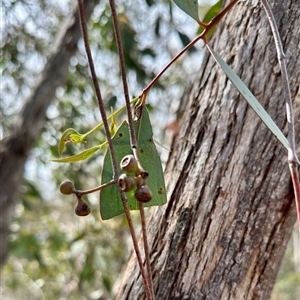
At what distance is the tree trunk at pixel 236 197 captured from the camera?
2.02 ft

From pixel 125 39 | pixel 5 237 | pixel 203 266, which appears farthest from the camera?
pixel 5 237

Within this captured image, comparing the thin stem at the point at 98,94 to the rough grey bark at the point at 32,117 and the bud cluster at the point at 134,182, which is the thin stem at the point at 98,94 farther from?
the rough grey bark at the point at 32,117

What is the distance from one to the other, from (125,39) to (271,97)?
1.27 m

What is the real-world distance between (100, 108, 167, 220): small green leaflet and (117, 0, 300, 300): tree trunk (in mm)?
89

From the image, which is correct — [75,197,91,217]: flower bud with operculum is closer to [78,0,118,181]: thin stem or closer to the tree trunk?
[78,0,118,181]: thin stem

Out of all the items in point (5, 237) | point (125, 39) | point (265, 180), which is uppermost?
point (125, 39)

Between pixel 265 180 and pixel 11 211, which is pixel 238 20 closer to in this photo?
pixel 265 180

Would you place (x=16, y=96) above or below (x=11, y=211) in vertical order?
above

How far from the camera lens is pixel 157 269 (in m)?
0.64

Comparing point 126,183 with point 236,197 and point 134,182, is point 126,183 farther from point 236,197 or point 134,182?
point 236,197

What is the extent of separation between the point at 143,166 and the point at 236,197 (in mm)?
131

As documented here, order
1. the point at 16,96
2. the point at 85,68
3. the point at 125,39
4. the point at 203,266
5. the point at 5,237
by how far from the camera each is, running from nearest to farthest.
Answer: the point at 203,266 → the point at 125,39 → the point at 5,237 → the point at 85,68 → the point at 16,96

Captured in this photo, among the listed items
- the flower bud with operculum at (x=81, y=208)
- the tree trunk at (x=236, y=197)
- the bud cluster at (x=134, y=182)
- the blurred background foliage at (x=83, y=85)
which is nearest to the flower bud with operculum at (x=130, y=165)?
the bud cluster at (x=134, y=182)

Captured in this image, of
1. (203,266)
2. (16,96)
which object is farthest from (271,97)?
(16,96)
